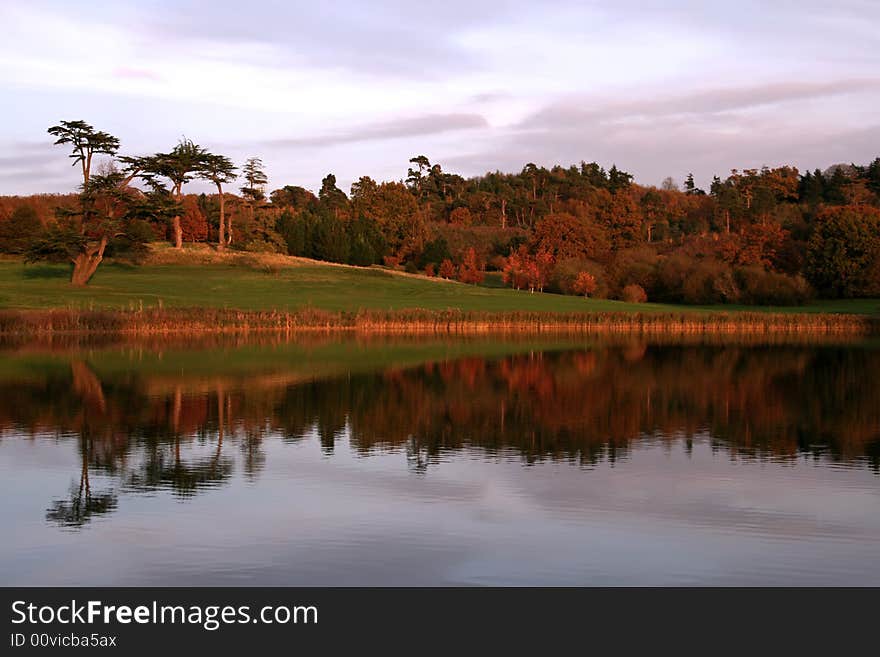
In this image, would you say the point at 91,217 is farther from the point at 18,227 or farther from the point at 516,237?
the point at 516,237

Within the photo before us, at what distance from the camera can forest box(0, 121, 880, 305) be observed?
8150 centimetres

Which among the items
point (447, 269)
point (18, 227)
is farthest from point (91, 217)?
point (447, 269)

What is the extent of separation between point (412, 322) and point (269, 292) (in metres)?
17.1

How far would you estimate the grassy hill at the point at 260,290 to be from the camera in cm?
7300

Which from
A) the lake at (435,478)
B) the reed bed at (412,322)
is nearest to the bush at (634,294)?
the reed bed at (412,322)

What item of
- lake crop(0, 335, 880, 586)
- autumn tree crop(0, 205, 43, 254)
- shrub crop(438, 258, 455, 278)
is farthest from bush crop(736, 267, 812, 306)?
autumn tree crop(0, 205, 43, 254)

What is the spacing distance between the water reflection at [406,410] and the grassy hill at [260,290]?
29436 millimetres

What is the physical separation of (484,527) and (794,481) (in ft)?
21.6

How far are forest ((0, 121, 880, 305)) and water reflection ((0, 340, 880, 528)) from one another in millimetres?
41165

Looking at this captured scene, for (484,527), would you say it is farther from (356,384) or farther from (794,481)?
(356,384)

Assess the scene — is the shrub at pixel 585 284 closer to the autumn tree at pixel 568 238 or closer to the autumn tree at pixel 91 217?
the autumn tree at pixel 568 238
